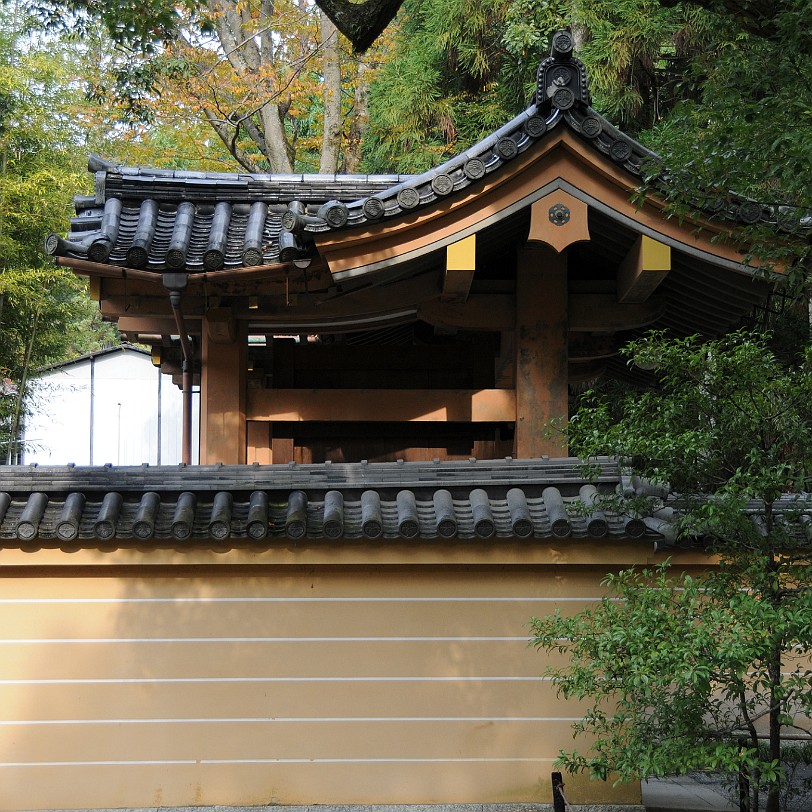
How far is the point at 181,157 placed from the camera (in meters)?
20.4

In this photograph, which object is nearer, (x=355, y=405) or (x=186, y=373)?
(x=355, y=405)

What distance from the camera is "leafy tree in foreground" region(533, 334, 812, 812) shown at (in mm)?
4242

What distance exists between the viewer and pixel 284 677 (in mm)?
5883

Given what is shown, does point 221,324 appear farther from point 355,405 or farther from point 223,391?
point 355,405

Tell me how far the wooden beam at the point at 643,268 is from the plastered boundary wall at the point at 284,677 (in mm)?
2204

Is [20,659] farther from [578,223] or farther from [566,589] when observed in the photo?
[578,223]

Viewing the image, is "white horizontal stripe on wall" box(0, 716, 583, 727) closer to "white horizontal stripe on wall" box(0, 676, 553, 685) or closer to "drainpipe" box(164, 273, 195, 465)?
"white horizontal stripe on wall" box(0, 676, 553, 685)

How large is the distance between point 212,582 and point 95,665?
86cm

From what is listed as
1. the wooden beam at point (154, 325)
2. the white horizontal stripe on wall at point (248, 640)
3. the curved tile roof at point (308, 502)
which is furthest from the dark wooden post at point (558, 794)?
the wooden beam at point (154, 325)

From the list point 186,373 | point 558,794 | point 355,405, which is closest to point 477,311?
point 355,405

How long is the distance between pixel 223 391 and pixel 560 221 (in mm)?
2979

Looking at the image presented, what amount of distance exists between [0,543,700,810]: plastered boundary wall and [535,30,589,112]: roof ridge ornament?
304 centimetres

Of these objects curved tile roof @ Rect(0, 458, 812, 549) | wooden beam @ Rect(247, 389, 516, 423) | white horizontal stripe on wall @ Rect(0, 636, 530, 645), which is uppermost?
wooden beam @ Rect(247, 389, 516, 423)

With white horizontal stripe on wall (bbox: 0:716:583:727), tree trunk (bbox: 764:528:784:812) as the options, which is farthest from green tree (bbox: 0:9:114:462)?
tree trunk (bbox: 764:528:784:812)
